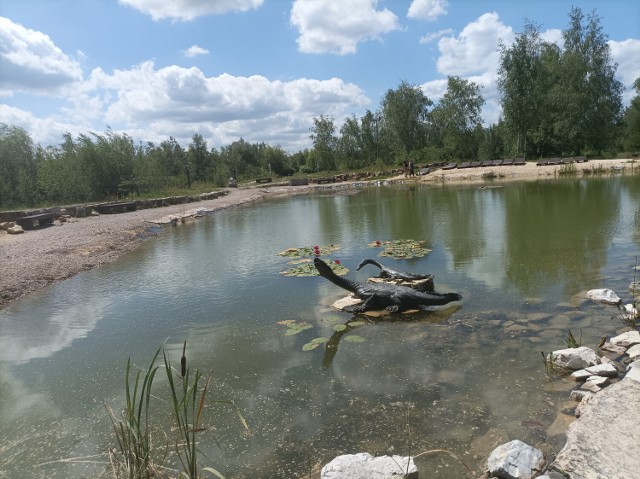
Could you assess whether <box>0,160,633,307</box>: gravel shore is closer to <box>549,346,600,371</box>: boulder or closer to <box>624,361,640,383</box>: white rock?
<box>549,346,600,371</box>: boulder

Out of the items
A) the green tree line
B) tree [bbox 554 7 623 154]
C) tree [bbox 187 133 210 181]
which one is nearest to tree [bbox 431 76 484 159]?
the green tree line

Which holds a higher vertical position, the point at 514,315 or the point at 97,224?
the point at 97,224

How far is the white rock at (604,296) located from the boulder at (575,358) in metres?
2.26

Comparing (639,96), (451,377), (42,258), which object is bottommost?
(451,377)

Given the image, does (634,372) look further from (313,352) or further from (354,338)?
(313,352)

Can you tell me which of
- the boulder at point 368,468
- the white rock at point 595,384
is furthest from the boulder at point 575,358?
the boulder at point 368,468

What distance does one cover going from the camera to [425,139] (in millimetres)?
57625

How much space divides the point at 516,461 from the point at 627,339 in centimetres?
323

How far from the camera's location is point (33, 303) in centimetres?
975

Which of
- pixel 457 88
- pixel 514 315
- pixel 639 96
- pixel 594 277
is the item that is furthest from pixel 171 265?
pixel 639 96

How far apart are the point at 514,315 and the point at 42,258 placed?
42.5ft

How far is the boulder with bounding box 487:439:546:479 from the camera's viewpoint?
3385 millimetres

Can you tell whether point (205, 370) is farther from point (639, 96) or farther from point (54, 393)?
point (639, 96)

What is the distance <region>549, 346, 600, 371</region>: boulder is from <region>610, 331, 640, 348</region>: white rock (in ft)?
1.93
